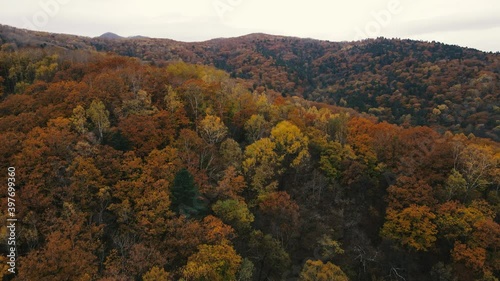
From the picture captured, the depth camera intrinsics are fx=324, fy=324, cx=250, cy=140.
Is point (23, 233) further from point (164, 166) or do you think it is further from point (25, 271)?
point (164, 166)

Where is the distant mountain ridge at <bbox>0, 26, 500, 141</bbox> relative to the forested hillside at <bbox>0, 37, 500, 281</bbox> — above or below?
above

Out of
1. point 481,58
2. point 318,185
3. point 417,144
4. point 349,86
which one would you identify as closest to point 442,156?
point 417,144

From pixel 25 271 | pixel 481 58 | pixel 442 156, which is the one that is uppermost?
pixel 481 58

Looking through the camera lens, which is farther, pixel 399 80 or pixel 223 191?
pixel 399 80

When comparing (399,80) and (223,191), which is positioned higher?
(399,80)

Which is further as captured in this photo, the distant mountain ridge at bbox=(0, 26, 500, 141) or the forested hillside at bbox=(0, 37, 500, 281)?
the distant mountain ridge at bbox=(0, 26, 500, 141)

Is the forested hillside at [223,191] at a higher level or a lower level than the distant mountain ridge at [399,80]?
lower

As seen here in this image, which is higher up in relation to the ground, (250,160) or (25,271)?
(250,160)

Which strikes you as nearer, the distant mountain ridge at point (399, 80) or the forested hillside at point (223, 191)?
the forested hillside at point (223, 191)
